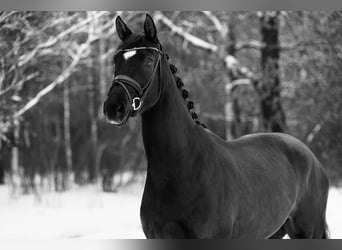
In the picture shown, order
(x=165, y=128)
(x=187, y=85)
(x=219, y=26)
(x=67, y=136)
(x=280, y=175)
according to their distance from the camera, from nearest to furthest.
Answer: (x=165, y=128) < (x=280, y=175) < (x=219, y=26) < (x=187, y=85) < (x=67, y=136)

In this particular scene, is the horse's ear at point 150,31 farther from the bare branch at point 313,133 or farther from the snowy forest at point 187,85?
the bare branch at point 313,133

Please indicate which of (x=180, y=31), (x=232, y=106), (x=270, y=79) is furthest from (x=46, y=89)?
(x=232, y=106)

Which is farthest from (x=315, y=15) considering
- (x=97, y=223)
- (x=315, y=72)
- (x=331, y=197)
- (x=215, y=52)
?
(x=97, y=223)

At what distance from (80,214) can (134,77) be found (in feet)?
12.0

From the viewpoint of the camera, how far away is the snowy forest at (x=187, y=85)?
5793 mm

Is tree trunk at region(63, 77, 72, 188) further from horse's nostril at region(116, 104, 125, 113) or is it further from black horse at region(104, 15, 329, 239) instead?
horse's nostril at region(116, 104, 125, 113)

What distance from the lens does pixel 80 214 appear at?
16.8ft

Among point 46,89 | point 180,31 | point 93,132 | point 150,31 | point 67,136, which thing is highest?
point 180,31

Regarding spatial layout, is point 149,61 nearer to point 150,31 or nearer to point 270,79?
point 150,31

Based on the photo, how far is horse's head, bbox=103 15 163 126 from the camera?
5.51 feet

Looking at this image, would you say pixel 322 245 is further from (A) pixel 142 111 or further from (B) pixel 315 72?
(B) pixel 315 72

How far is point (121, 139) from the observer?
25.1ft

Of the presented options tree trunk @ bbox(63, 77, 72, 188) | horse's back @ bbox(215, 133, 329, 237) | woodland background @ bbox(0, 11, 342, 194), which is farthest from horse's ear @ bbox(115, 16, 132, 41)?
tree trunk @ bbox(63, 77, 72, 188)

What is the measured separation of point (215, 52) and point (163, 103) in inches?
212
